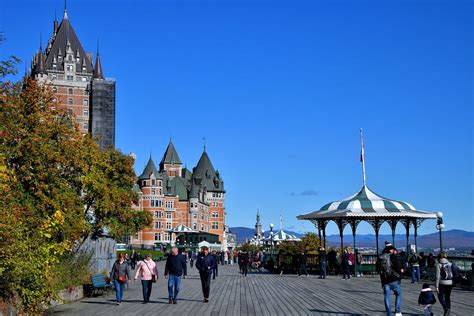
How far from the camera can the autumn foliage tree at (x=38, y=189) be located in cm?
1337

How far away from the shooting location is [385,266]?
46.3ft

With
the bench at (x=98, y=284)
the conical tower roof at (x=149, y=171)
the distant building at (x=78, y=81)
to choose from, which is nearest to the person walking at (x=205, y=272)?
the bench at (x=98, y=284)

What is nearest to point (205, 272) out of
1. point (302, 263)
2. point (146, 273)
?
point (146, 273)

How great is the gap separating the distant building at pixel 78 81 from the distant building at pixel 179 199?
14606 mm

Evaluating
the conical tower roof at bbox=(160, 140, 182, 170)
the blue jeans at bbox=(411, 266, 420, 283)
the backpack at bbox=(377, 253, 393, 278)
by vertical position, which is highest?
the conical tower roof at bbox=(160, 140, 182, 170)

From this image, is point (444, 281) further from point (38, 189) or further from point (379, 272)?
point (38, 189)

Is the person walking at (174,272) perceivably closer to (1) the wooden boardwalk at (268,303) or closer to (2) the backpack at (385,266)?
(1) the wooden boardwalk at (268,303)

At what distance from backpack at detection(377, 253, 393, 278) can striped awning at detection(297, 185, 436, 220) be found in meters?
18.9

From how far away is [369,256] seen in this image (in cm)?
3691

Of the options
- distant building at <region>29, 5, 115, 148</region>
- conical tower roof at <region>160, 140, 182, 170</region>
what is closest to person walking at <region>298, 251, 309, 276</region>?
distant building at <region>29, 5, 115, 148</region>

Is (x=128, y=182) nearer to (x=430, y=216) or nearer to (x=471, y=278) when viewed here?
(x=430, y=216)

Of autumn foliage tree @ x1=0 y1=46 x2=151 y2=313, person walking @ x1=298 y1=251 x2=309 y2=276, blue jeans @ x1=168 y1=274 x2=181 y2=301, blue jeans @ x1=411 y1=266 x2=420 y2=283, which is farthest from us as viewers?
person walking @ x1=298 y1=251 x2=309 y2=276

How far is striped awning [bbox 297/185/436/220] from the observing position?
109 feet

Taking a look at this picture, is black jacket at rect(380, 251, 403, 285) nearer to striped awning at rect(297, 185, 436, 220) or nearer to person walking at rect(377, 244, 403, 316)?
person walking at rect(377, 244, 403, 316)
